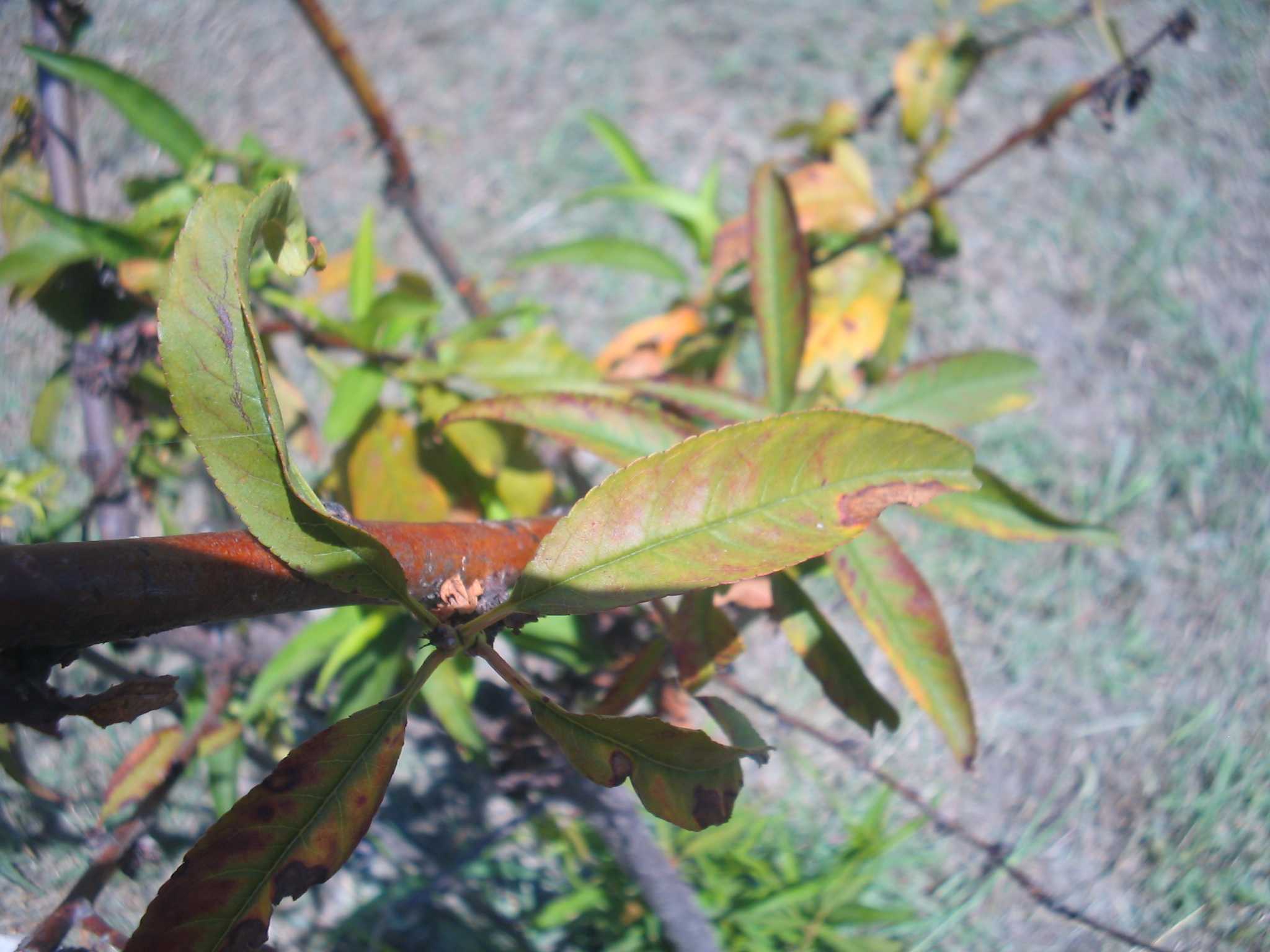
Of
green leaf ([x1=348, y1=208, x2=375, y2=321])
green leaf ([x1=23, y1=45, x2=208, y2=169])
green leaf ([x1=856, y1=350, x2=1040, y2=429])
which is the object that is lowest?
green leaf ([x1=856, y1=350, x2=1040, y2=429])

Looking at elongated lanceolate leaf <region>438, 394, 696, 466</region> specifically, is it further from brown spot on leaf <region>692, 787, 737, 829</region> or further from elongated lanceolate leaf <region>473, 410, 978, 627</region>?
brown spot on leaf <region>692, 787, 737, 829</region>

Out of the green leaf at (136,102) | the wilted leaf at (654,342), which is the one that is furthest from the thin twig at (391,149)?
the wilted leaf at (654,342)

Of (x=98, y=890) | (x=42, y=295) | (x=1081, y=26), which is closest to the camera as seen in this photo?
(x=98, y=890)

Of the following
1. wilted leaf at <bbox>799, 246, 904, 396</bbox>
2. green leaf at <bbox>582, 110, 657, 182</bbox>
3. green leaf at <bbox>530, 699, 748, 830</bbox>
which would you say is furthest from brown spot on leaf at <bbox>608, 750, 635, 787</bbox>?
green leaf at <bbox>582, 110, 657, 182</bbox>

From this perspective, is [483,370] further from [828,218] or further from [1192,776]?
[1192,776]

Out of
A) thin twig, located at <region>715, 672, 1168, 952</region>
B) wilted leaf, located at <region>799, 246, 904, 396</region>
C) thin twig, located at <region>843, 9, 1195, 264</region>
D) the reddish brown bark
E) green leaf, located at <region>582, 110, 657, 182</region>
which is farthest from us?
green leaf, located at <region>582, 110, 657, 182</region>

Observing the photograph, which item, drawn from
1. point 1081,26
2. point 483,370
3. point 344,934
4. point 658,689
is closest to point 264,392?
point 483,370

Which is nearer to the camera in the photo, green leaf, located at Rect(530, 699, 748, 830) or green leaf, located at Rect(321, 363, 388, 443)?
green leaf, located at Rect(530, 699, 748, 830)

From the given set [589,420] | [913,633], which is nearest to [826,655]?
[913,633]
